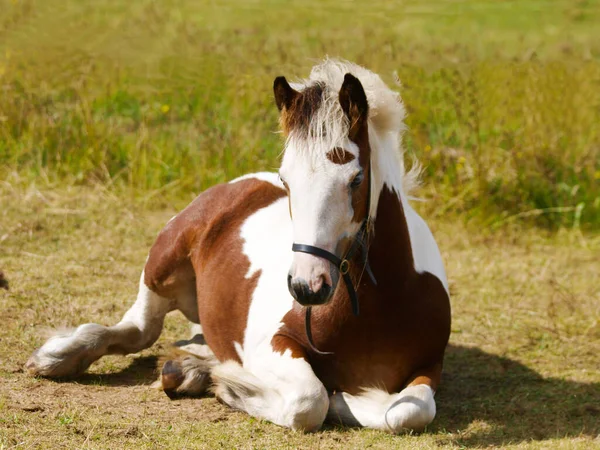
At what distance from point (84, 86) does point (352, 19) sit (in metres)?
4.14

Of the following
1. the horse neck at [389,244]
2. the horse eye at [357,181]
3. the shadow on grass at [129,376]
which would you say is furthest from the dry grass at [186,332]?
the horse eye at [357,181]

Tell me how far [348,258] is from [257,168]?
15.3 ft

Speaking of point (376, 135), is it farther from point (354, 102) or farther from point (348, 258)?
point (348, 258)

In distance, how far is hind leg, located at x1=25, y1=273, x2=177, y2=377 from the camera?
436 centimetres

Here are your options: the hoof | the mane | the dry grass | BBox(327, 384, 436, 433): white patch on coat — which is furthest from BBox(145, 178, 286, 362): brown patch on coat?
the mane

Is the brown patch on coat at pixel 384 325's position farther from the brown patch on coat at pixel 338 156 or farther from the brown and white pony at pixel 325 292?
the brown patch on coat at pixel 338 156

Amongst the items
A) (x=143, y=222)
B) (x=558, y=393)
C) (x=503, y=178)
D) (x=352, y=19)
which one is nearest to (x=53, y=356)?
(x=558, y=393)

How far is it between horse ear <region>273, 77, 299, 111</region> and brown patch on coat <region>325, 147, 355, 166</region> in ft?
1.04

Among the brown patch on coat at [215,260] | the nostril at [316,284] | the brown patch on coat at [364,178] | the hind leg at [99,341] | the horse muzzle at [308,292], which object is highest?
the brown patch on coat at [364,178]

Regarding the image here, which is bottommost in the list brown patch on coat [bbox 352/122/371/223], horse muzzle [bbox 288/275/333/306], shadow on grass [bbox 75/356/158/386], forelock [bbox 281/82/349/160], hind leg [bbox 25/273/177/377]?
shadow on grass [bbox 75/356/158/386]

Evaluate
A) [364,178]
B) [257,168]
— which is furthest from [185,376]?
[257,168]

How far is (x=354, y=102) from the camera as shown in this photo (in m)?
3.42

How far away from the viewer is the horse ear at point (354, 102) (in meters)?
3.38

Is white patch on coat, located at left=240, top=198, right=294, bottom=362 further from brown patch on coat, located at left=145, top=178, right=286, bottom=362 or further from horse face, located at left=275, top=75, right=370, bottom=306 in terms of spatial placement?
horse face, located at left=275, top=75, right=370, bottom=306
